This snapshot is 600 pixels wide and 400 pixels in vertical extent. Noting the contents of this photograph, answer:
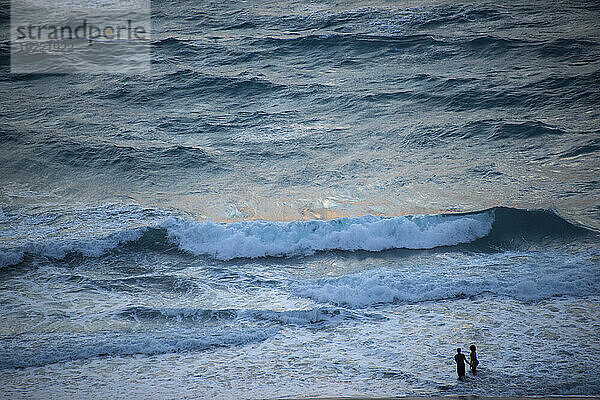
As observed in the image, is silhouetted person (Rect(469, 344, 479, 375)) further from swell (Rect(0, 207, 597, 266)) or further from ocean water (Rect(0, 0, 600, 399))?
swell (Rect(0, 207, 597, 266))

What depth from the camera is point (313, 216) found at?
11.7 m

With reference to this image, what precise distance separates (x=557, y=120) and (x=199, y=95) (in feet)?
31.5

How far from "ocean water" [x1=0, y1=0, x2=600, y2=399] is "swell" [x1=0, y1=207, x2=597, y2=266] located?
1.4 inches

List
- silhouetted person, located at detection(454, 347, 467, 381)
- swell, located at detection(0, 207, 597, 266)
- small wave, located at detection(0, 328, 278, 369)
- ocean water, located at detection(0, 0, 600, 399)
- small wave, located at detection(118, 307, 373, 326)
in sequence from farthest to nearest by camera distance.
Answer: swell, located at detection(0, 207, 597, 266) < small wave, located at detection(118, 307, 373, 326) < small wave, located at detection(0, 328, 278, 369) < ocean water, located at detection(0, 0, 600, 399) < silhouetted person, located at detection(454, 347, 467, 381)

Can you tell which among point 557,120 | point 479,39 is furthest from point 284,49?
point 557,120

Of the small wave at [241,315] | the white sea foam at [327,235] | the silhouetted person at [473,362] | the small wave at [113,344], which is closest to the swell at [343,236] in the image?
the white sea foam at [327,235]

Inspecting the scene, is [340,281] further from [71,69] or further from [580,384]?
[71,69]

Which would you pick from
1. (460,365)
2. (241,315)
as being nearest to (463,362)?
(460,365)

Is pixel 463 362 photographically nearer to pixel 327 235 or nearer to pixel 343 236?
pixel 343 236

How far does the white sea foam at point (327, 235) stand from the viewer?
11047 millimetres

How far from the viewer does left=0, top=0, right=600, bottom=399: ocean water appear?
769 cm

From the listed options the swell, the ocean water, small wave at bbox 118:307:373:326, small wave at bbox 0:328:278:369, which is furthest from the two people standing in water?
the swell

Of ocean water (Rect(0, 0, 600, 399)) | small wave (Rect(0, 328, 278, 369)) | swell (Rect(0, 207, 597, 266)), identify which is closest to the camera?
ocean water (Rect(0, 0, 600, 399))

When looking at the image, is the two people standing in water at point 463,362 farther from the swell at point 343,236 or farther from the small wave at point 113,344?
the swell at point 343,236
